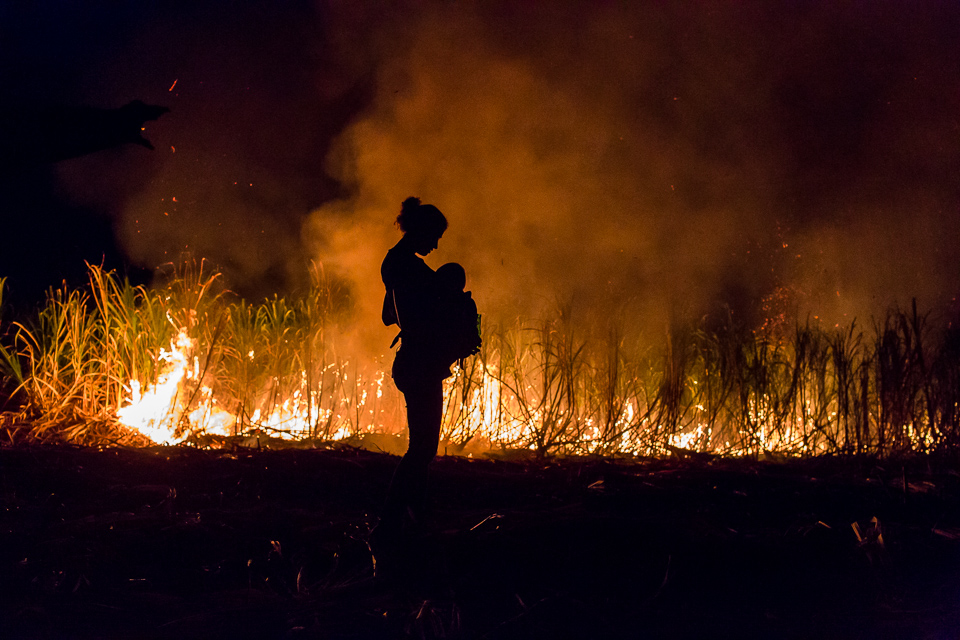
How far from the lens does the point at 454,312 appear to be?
228cm

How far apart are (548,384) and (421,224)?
234 cm

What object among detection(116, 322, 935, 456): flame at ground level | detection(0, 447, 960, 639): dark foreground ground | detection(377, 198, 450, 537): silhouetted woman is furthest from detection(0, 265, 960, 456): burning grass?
detection(377, 198, 450, 537): silhouetted woman

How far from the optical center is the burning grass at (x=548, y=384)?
14.2ft

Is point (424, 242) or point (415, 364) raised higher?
point (424, 242)

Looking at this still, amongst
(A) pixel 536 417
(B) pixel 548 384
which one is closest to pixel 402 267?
(B) pixel 548 384

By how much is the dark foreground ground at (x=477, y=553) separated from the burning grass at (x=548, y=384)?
0.80 metres

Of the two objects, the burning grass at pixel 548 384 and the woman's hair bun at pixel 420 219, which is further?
the burning grass at pixel 548 384

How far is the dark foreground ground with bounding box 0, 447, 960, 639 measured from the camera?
1944mm

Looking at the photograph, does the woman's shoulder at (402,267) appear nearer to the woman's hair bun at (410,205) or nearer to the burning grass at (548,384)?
the woman's hair bun at (410,205)

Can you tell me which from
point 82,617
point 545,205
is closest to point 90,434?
point 82,617

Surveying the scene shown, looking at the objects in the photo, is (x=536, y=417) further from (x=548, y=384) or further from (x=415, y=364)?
(x=415, y=364)

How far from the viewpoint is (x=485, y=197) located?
20.4 ft

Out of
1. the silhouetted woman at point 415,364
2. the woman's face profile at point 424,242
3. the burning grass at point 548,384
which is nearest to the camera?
the silhouetted woman at point 415,364

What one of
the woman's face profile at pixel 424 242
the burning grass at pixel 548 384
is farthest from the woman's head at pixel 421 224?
the burning grass at pixel 548 384
